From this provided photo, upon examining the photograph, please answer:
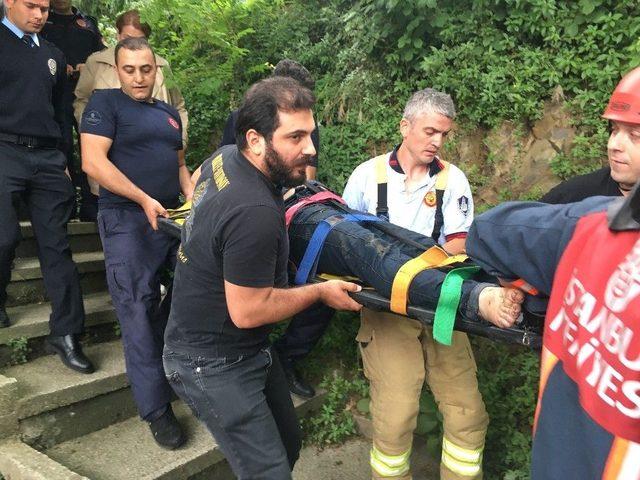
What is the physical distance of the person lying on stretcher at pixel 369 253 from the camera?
207 centimetres

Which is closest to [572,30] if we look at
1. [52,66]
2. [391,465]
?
[391,465]

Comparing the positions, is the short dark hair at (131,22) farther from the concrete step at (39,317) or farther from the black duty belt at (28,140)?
the concrete step at (39,317)

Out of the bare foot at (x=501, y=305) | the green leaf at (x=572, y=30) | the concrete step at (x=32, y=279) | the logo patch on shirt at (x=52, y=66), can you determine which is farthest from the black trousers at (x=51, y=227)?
the green leaf at (x=572, y=30)

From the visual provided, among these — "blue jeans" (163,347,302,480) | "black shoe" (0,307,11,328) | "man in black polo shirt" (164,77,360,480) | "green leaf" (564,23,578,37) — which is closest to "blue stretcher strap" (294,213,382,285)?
"man in black polo shirt" (164,77,360,480)

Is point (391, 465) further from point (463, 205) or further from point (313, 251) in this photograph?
point (463, 205)

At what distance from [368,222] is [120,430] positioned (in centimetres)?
218

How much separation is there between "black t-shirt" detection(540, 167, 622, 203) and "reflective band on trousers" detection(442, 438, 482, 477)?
1.40 m

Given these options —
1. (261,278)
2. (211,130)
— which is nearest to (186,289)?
(261,278)

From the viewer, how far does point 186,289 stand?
232cm

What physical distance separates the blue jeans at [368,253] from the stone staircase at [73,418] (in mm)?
1524

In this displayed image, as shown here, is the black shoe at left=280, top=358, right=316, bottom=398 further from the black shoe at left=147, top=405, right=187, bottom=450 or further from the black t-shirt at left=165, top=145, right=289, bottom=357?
the black t-shirt at left=165, top=145, right=289, bottom=357

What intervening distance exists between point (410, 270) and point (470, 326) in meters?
0.35

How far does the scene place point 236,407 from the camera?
2.25 m

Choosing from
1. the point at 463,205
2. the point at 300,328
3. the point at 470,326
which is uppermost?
the point at 463,205
